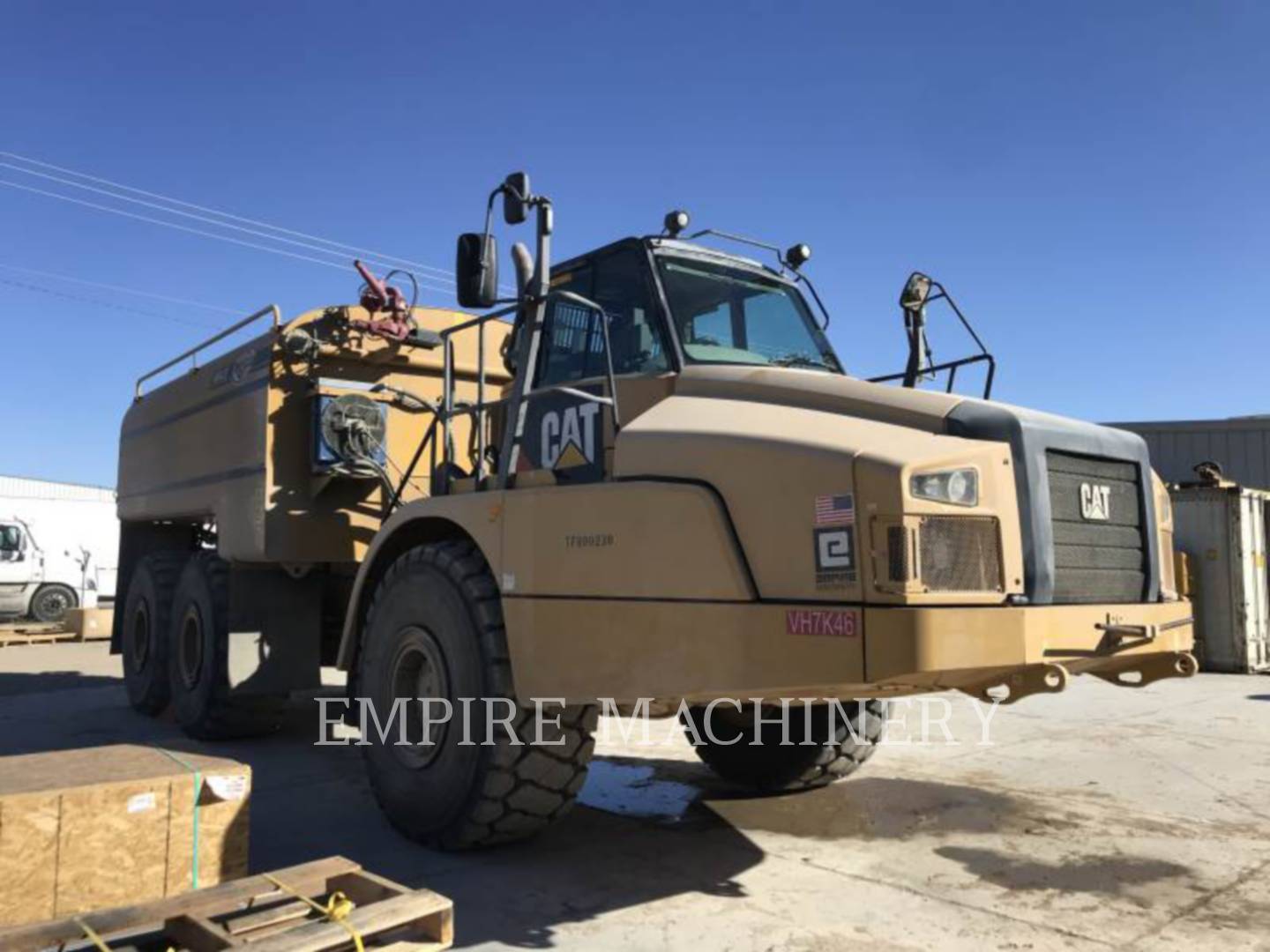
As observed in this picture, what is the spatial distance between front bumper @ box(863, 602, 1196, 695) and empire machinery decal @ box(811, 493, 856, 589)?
16cm

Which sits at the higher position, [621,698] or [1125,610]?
[1125,610]

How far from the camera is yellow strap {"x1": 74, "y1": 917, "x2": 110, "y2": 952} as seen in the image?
3.17m

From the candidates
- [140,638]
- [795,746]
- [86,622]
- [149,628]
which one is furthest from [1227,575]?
[86,622]

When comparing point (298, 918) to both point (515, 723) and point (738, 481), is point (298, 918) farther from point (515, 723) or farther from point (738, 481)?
point (738, 481)

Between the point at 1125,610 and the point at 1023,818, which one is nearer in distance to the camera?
the point at 1125,610

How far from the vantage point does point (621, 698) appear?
4.14m

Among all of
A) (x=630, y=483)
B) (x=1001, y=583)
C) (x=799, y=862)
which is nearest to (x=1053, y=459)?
(x=1001, y=583)

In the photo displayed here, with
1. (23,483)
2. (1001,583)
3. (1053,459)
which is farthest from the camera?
(23,483)

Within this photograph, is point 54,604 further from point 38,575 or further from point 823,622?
point 823,622

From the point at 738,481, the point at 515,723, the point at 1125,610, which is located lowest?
the point at 515,723

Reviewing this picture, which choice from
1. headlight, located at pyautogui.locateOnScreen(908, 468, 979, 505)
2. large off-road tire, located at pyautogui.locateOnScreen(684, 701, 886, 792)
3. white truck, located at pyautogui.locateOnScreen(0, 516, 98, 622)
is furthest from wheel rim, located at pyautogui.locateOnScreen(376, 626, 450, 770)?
white truck, located at pyautogui.locateOnScreen(0, 516, 98, 622)

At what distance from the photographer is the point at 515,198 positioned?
487 centimetres

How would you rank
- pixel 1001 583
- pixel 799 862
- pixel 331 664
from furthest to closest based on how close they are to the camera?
pixel 331 664
pixel 799 862
pixel 1001 583

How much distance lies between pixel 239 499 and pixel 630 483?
14.0 ft
